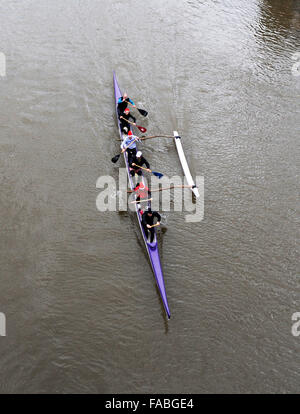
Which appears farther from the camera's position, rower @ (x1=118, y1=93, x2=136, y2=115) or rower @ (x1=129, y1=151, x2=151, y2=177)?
rower @ (x1=118, y1=93, x2=136, y2=115)

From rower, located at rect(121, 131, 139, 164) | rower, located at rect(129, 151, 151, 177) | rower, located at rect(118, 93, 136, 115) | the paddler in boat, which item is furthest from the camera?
rower, located at rect(118, 93, 136, 115)

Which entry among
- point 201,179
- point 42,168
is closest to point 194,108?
point 201,179

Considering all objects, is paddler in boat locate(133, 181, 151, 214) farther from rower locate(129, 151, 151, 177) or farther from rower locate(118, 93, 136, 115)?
rower locate(118, 93, 136, 115)

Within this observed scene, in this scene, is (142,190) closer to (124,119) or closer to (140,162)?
(140,162)

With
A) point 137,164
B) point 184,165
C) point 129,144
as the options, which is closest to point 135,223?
point 137,164

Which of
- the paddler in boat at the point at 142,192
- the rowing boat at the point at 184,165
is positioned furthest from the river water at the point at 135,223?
the paddler in boat at the point at 142,192

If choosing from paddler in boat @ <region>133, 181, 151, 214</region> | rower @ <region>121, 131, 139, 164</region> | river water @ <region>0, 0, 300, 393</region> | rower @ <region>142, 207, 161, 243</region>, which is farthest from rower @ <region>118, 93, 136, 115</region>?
rower @ <region>142, 207, 161, 243</region>
